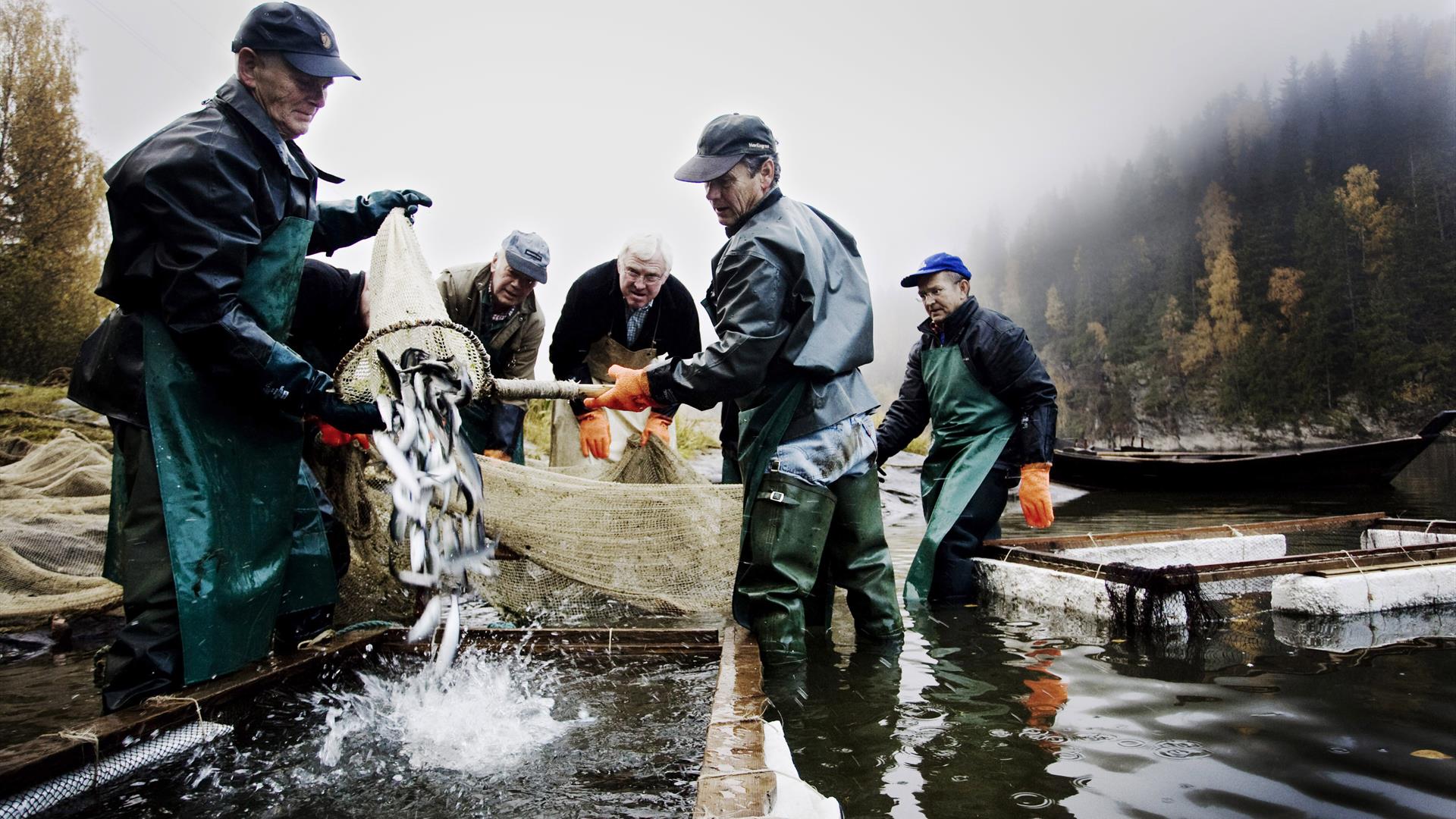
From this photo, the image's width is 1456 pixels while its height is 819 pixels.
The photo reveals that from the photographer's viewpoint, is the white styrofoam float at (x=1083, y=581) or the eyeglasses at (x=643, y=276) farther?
the eyeglasses at (x=643, y=276)

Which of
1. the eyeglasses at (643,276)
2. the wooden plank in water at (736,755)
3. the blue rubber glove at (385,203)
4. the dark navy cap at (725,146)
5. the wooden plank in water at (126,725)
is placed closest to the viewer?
the wooden plank in water at (736,755)

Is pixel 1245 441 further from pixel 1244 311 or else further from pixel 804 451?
pixel 804 451

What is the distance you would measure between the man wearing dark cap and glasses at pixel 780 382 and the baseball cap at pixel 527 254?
1382mm

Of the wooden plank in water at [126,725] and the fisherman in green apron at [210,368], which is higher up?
the fisherman in green apron at [210,368]

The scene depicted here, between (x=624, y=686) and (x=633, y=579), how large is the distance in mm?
1307

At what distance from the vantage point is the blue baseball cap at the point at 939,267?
428cm

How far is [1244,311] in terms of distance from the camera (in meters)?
31.5

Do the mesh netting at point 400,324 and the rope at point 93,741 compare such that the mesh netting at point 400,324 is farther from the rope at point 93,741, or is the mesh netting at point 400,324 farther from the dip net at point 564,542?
the dip net at point 564,542

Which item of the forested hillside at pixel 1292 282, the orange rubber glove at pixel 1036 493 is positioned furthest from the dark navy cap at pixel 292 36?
the forested hillside at pixel 1292 282

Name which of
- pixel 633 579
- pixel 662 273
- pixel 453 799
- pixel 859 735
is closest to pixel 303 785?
pixel 453 799

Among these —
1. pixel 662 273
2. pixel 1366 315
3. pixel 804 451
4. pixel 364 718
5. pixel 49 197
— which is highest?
pixel 1366 315

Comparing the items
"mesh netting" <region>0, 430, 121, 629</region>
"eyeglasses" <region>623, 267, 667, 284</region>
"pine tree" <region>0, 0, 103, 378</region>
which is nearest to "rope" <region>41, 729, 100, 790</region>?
"mesh netting" <region>0, 430, 121, 629</region>

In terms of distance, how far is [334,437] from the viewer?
11.1 feet

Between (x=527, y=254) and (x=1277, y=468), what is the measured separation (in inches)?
513
